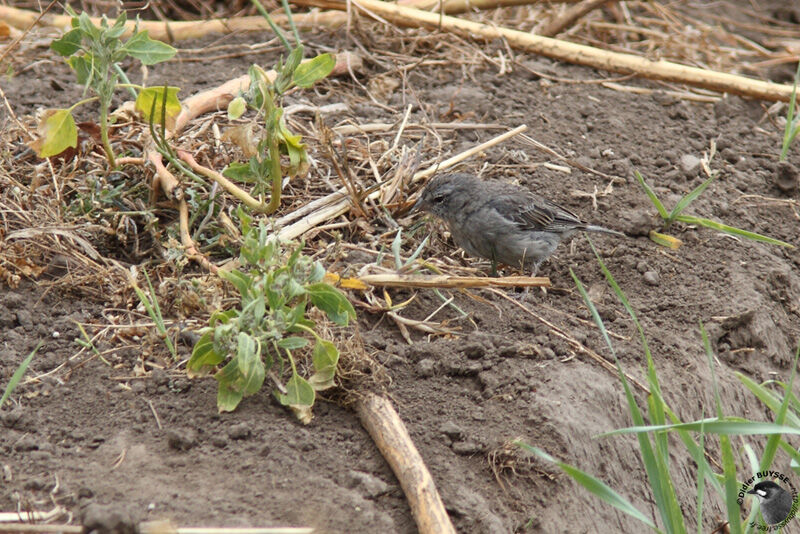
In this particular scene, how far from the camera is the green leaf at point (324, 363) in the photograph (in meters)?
3.65

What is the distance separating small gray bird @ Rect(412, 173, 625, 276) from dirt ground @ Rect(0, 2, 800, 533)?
0.19 m

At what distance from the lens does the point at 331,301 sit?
365cm

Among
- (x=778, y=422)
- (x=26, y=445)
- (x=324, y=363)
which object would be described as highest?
(x=778, y=422)

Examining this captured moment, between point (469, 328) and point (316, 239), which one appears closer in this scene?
point (469, 328)

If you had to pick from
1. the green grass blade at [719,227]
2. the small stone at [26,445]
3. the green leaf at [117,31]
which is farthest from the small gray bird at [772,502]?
the green leaf at [117,31]

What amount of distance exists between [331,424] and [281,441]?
247 mm

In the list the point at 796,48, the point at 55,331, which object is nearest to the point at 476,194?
the point at 55,331

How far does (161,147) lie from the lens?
467 cm

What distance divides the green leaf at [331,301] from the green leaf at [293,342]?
16cm

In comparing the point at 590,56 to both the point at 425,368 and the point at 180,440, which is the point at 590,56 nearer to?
the point at 425,368

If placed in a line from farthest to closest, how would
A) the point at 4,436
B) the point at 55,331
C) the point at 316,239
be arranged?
the point at 316,239 → the point at 55,331 → the point at 4,436

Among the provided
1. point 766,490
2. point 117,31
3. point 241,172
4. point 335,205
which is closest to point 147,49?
point 117,31

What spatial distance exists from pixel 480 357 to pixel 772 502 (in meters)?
1.33

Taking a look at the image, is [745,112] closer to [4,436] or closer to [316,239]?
[316,239]
